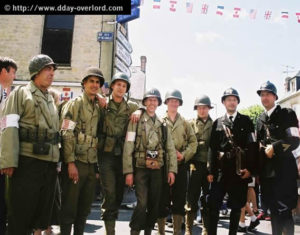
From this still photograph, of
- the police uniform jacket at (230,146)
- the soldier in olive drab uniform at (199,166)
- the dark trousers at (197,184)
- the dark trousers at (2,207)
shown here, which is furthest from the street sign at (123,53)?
the dark trousers at (2,207)

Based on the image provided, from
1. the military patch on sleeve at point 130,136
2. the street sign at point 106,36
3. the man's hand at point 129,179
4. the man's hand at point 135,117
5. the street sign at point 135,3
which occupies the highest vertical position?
the street sign at point 135,3

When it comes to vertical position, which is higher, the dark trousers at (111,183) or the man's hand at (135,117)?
the man's hand at (135,117)

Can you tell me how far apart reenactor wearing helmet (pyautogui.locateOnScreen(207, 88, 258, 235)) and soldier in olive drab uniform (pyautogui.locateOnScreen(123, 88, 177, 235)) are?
2.27 feet

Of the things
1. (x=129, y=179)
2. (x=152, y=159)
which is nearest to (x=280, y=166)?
(x=152, y=159)

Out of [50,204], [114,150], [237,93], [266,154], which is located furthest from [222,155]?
[50,204]

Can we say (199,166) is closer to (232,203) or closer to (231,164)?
(231,164)

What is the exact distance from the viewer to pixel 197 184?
4.99 meters

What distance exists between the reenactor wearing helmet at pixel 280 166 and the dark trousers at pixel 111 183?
210cm

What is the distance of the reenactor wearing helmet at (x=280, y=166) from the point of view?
152 inches

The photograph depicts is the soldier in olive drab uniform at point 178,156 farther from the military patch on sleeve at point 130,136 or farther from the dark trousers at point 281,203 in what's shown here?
the dark trousers at point 281,203

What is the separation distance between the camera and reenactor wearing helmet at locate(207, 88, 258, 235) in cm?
415

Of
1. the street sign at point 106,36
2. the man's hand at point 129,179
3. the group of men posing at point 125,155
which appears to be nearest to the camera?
the group of men posing at point 125,155

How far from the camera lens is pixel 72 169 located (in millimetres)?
3406

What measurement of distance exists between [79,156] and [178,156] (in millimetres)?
1757
